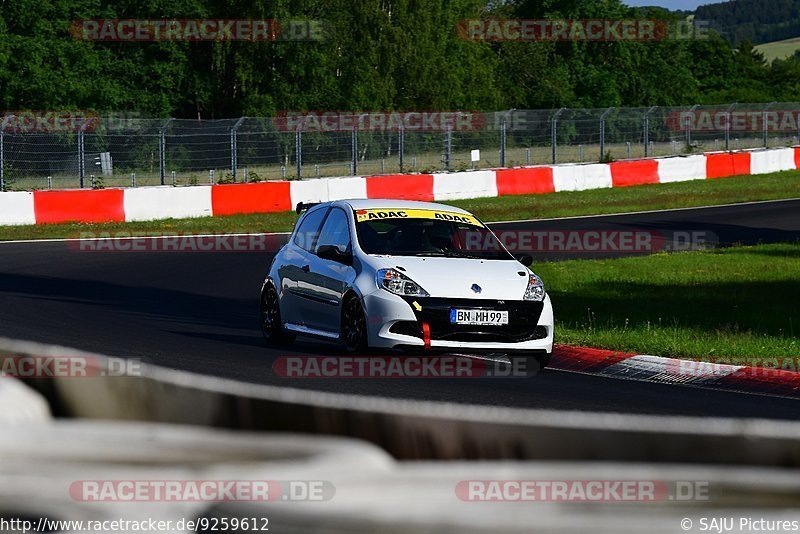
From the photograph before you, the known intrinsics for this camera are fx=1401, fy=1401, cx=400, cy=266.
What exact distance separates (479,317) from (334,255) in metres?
1.61

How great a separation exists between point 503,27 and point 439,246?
9800 centimetres

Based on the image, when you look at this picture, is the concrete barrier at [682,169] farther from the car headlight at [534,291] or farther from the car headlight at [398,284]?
the car headlight at [398,284]

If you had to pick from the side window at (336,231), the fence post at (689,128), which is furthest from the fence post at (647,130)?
the side window at (336,231)

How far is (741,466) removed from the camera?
11.4 ft

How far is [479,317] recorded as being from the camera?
454 inches

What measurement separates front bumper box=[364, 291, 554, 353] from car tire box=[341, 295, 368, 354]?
0.13 m

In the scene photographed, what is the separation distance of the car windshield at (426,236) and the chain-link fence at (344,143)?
18.1 m

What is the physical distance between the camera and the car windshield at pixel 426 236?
41.1 feet

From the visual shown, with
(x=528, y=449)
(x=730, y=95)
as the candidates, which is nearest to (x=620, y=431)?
(x=528, y=449)

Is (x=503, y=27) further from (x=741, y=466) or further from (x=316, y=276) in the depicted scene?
(x=741, y=466)

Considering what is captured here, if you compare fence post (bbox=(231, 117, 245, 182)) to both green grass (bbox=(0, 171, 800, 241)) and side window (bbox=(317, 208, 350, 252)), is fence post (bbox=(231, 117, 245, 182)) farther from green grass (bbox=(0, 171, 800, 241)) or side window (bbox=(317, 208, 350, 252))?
side window (bbox=(317, 208, 350, 252))

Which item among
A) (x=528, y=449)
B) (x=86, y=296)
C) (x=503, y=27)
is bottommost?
(x=86, y=296)

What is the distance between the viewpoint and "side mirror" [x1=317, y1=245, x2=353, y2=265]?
40.4 ft

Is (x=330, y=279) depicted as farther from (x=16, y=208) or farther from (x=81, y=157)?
(x=81, y=157)
